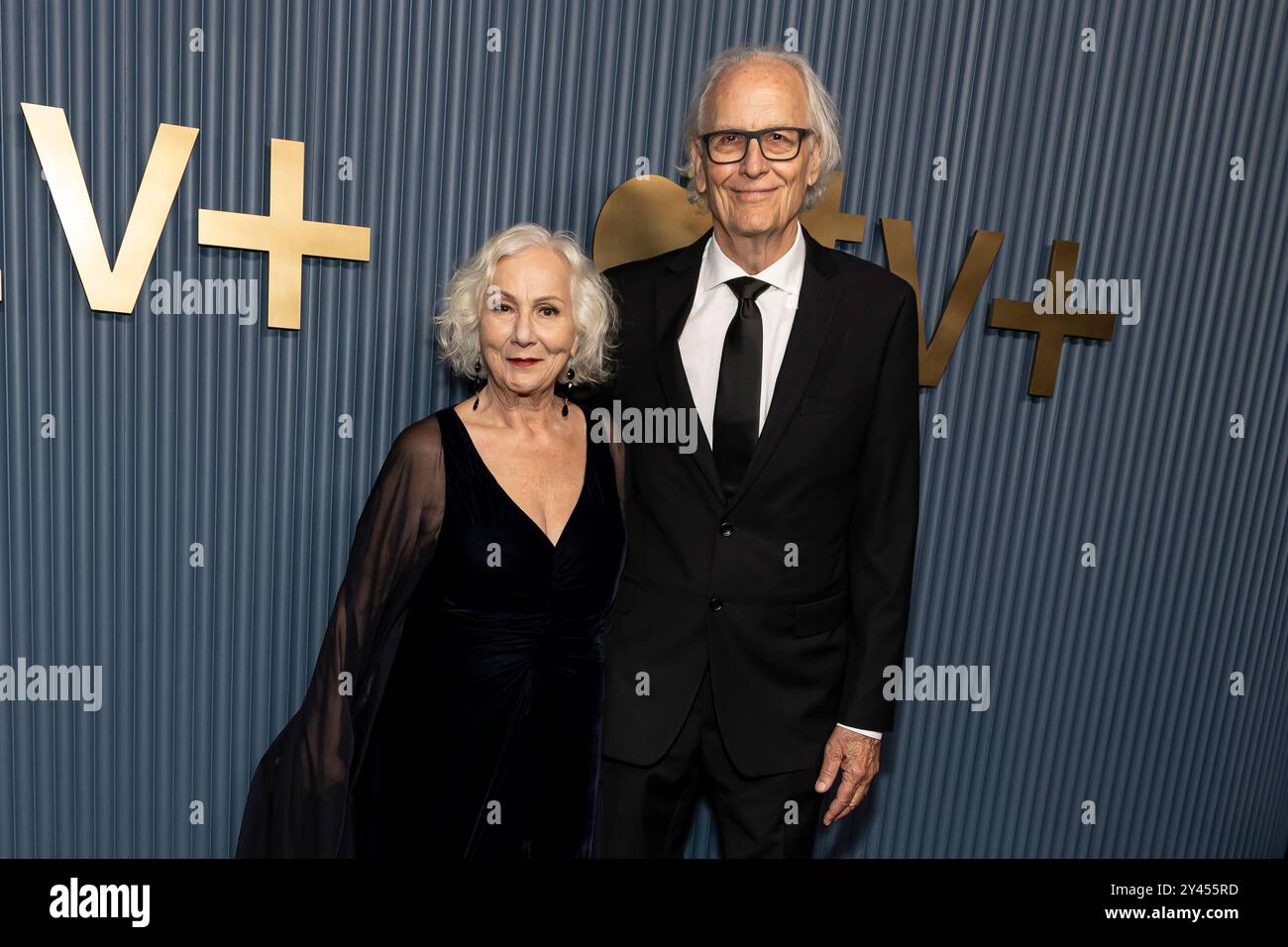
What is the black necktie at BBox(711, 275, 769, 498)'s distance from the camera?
1.95 m

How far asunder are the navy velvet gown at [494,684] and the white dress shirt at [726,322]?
26cm

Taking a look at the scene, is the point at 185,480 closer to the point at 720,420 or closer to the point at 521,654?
the point at 521,654

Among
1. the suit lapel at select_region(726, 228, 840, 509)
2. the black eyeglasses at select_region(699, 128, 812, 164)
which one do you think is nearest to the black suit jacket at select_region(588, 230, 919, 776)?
the suit lapel at select_region(726, 228, 840, 509)

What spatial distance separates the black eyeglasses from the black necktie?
24 cm

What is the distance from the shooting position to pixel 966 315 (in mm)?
2566

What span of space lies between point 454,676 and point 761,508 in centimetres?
69

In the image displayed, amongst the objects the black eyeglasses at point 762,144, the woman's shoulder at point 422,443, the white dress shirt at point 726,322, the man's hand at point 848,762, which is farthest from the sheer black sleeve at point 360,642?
the man's hand at point 848,762

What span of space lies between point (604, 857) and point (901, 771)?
43.2 inches

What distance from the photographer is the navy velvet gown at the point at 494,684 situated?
184cm

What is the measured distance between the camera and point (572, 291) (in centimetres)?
189

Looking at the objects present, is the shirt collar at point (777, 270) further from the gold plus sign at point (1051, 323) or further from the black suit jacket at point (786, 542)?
the gold plus sign at point (1051, 323)

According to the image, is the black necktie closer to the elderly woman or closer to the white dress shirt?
the white dress shirt
